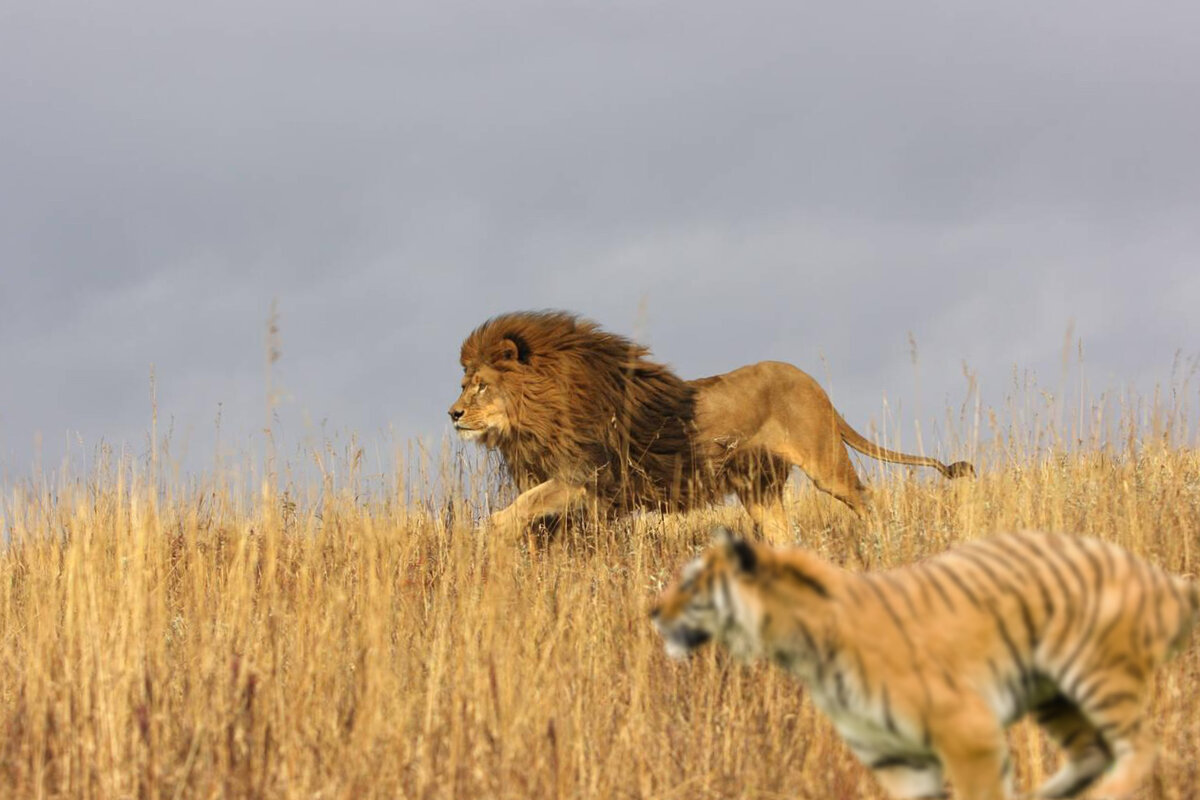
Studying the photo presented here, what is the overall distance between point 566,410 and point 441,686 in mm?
3468

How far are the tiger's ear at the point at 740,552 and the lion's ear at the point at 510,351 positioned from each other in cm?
584

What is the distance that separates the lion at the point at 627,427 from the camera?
26.2ft

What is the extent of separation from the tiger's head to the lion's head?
5.59 m

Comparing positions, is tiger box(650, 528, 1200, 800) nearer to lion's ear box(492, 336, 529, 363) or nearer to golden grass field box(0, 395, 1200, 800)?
golden grass field box(0, 395, 1200, 800)

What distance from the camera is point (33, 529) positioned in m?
7.94

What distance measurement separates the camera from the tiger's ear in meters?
2.14

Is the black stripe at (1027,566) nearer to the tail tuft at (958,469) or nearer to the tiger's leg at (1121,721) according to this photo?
the tiger's leg at (1121,721)

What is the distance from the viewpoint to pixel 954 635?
217 cm

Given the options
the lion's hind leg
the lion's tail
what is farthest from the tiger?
the lion's hind leg

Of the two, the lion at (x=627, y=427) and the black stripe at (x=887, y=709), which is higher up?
the lion at (x=627, y=427)

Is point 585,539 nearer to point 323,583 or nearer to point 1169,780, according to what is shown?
point 323,583

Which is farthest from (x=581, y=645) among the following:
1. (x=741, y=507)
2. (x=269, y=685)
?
(x=741, y=507)

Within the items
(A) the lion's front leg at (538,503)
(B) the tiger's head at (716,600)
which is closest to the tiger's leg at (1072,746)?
(B) the tiger's head at (716,600)

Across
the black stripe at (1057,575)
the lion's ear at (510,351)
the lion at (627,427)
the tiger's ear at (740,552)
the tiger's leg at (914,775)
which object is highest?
the lion's ear at (510,351)
